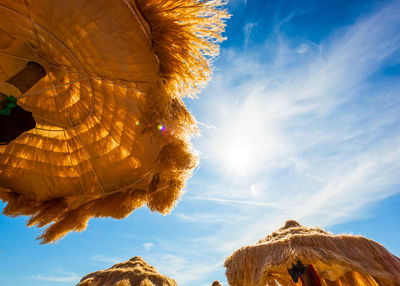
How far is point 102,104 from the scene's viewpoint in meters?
1.42

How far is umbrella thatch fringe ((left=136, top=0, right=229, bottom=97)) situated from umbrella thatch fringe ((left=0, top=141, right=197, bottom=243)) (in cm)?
48

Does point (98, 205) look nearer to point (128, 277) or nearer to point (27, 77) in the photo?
point (27, 77)

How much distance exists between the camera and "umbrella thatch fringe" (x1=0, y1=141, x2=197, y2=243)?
1.35 metres

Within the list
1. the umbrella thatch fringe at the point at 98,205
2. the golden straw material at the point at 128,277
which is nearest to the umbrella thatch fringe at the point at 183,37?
the umbrella thatch fringe at the point at 98,205

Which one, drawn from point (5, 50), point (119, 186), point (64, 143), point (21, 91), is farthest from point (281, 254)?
point (5, 50)

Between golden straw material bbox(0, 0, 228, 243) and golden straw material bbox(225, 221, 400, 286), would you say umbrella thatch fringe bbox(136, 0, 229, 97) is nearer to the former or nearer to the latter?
golden straw material bbox(0, 0, 228, 243)

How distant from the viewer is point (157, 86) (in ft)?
3.66

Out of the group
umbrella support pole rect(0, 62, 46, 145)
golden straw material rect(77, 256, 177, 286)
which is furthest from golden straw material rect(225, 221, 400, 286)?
golden straw material rect(77, 256, 177, 286)

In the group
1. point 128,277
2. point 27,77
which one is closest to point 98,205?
point 27,77

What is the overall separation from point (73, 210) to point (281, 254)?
172 cm

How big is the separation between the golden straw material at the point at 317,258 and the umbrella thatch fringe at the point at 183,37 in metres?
1.58

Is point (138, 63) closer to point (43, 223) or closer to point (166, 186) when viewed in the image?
point (166, 186)

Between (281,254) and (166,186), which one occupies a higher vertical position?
(166,186)

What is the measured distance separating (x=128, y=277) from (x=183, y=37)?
449 centimetres
